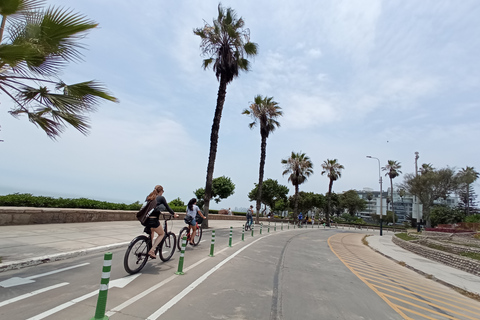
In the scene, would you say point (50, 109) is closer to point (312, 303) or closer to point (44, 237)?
point (44, 237)

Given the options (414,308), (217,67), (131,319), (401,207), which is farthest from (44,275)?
(401,207)

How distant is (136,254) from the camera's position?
6273 mm

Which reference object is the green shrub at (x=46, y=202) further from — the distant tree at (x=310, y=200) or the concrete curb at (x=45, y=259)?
the distant tree at (x=310, y=200)

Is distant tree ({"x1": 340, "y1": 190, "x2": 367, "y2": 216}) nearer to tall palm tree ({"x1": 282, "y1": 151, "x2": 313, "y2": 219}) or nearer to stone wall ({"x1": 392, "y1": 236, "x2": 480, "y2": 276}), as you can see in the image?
tall palm tree ({"x1": 282, "y1": 151, "x2": 313, "y2": 219})

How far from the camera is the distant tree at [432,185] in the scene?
138 feet

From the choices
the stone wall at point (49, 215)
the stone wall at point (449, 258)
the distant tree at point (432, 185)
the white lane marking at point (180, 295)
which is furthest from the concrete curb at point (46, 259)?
the distant tree at point (432, 185)

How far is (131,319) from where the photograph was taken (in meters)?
3.92

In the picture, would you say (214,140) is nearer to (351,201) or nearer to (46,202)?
(46,202)

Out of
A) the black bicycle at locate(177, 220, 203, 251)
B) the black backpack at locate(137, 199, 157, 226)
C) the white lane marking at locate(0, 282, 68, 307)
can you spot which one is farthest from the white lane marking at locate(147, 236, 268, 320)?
the black bicycle at locate(177, 220, 203, 251)

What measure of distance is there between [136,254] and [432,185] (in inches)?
1902

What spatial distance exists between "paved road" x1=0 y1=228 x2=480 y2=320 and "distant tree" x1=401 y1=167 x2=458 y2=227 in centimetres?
4055

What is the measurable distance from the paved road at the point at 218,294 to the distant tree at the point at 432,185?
40.6 m

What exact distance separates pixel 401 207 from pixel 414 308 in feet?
587

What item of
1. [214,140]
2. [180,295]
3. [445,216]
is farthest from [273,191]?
[180,295]
